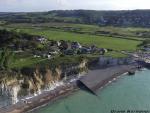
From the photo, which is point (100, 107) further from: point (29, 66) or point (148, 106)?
point (29, 66)

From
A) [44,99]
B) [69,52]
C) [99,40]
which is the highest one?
[44,99]

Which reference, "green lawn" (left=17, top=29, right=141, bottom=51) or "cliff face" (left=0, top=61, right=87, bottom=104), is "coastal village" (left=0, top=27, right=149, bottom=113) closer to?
"cliff face" (left=0, top=61, right=87, bottom=104)

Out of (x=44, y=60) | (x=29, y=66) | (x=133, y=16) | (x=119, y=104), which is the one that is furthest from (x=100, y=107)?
(x=133, y=16)

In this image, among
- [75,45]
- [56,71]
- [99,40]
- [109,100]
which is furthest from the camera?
[99,40]

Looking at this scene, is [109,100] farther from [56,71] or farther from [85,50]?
[85,50]

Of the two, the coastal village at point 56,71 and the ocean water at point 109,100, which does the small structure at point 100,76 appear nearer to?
the coastal village at point 56,71

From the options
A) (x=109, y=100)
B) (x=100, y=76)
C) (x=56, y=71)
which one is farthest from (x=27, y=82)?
(x=100, y=76)
